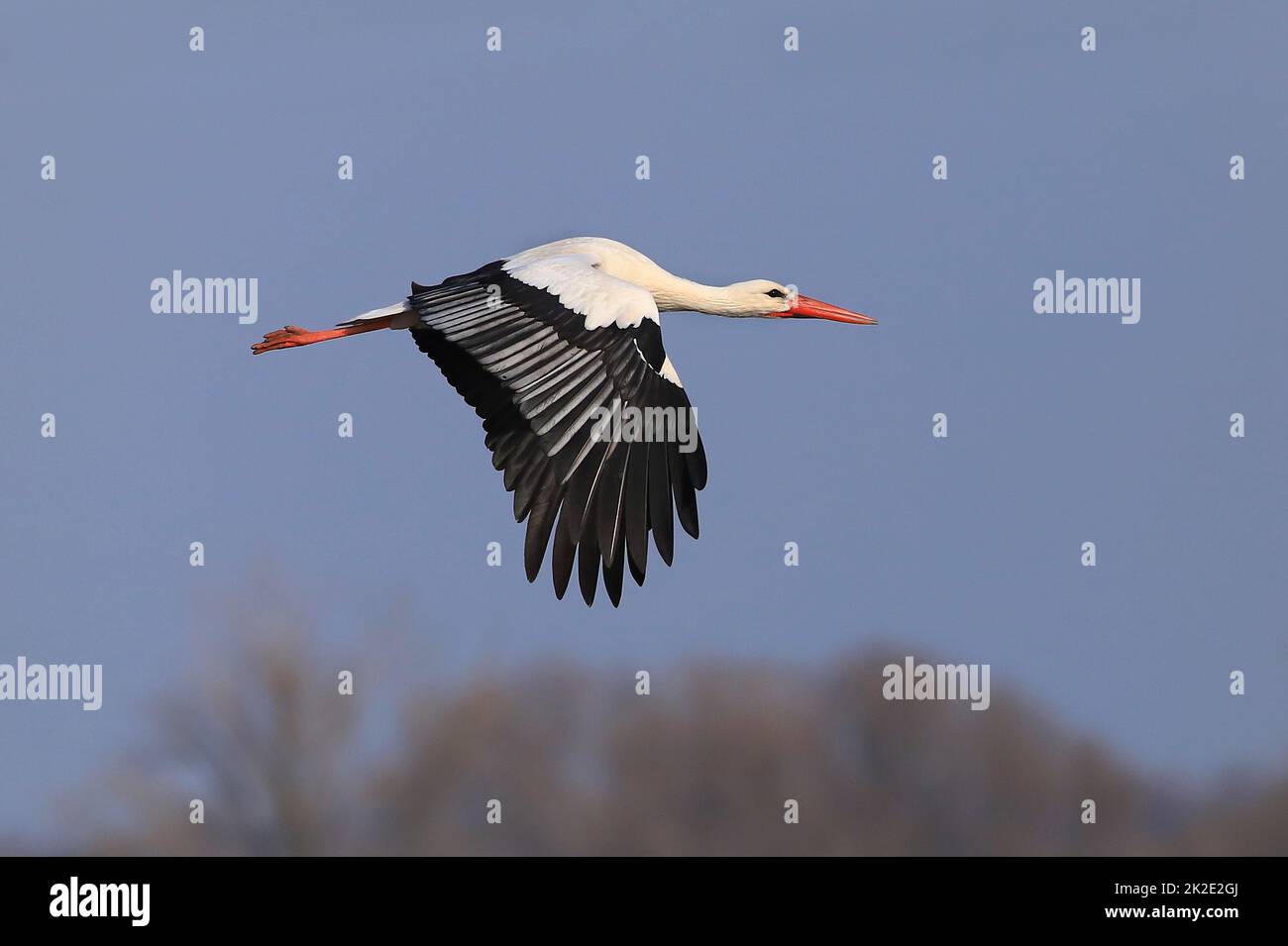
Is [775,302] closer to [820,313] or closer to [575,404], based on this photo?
[820,313]

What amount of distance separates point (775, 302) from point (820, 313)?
41 centimetres

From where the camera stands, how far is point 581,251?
1370cm

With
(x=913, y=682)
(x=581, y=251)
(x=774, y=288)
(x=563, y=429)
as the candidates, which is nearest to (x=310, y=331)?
(x=581, y=251)

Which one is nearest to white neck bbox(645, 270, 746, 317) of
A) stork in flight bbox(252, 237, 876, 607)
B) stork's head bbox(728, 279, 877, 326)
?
stork's head bbox(728, 279, 877, 326)

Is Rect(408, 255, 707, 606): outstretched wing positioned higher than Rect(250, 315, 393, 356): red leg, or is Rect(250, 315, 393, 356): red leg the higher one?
Rect(250, 315, 393, 356): red leg

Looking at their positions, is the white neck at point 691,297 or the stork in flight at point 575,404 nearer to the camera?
the stork in flight at point 575,404

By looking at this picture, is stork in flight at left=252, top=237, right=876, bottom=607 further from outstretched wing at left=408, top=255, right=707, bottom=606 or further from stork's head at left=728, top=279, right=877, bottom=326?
stork's head at left=728, top=279, right=877, bottom=326

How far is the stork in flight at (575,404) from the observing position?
1115 centimetres

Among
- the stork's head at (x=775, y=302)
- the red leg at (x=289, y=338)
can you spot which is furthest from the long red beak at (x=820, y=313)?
the red leg at (x=289, y=338)

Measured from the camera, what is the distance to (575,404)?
11.4 meters

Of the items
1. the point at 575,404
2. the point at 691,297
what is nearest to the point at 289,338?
the point at 691,297

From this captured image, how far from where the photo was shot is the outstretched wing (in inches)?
439

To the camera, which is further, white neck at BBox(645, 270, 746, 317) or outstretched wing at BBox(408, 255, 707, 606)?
white neck at BBox(645, 270, 746, 317)

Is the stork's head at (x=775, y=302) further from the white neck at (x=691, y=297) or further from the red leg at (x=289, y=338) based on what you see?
the red leg at (x=289, y=338)
